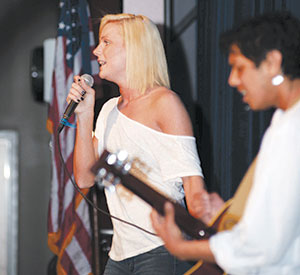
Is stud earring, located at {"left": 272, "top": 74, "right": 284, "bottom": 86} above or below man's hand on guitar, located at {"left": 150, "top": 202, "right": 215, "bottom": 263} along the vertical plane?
above

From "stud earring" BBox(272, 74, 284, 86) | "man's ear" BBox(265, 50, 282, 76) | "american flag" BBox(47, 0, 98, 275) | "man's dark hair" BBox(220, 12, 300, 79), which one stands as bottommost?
"american flag" BBox(47, 0, 98, 275)

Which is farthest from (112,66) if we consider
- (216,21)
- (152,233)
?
(216,21)

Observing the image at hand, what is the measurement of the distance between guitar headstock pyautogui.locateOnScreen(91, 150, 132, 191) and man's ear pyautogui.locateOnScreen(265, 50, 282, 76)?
0.40 meters

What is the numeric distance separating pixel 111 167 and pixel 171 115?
0.87ft

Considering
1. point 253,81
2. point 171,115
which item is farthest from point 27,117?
point 253,81

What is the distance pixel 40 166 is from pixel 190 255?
181 centimetres

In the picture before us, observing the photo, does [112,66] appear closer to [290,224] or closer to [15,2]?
[290,224]

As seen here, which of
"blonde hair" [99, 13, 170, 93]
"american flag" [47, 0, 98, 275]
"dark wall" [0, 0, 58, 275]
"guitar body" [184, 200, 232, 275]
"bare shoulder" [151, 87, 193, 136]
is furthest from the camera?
"dark wall" [0, 0, 58, 275]

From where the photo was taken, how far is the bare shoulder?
129 cm

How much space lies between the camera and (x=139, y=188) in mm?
1119

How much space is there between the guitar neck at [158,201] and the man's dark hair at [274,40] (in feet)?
1.25

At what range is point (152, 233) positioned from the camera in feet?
4.15

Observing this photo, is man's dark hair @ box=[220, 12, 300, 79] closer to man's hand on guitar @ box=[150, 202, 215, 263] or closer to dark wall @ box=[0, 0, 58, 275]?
man's hand on guitar @ box=[150, 202, 215, 263]

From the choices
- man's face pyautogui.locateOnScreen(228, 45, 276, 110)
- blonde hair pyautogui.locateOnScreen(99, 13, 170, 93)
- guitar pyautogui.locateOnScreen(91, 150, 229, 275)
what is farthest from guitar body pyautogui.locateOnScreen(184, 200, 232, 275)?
blonde hair pyautogui.locateOnScreen(99, 13, 170, 93)
